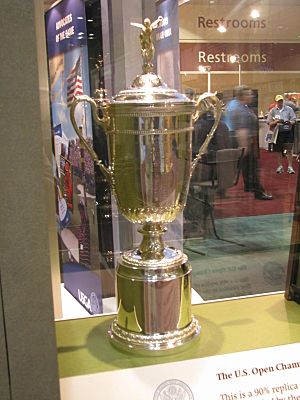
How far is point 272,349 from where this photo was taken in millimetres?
1004

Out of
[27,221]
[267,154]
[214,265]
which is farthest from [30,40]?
[267,154]

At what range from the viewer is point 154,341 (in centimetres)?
101

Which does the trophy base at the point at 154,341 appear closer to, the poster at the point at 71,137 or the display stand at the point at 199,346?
the display stand at the point at 199,346

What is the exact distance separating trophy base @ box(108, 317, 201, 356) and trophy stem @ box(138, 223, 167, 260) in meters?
0.16

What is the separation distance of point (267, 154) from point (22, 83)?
2.83m

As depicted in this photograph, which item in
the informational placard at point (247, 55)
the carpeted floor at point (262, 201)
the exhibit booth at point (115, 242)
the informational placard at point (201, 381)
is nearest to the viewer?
the exhibit booth at point (115, 242)

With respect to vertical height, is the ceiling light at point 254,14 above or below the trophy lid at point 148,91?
above

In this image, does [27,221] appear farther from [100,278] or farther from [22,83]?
[100,278]

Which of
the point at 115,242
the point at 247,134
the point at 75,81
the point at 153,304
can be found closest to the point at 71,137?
the point at 75,81

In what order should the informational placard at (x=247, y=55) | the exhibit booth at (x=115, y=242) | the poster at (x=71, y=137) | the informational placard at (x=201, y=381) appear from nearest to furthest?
the exhibit booth at (x=115, y=242) < the informational placard at (x=201, y=381) < the poster at (x=71, y=137) < the informational placard at (x=247, y=55)

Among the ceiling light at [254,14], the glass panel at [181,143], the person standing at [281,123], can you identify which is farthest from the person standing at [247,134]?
the ceiling light at [254,14]

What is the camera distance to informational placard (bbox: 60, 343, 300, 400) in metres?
0.89

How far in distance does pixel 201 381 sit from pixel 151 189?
0.37 meters

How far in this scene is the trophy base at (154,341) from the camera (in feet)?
3.28
